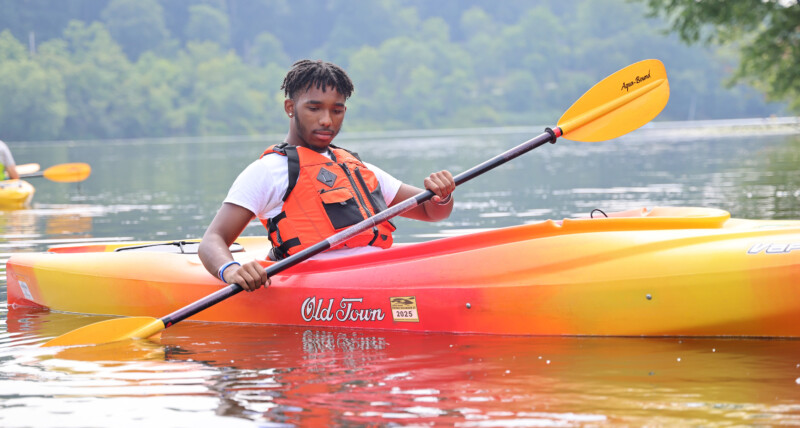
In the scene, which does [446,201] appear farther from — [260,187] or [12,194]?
[12,194]

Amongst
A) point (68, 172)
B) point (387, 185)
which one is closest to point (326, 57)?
point (68, 172)

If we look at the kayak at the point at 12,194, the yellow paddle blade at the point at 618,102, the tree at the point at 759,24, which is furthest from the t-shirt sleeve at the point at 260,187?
the tree at the point at 759,24

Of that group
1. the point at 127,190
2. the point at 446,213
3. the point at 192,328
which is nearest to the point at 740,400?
the point at 446,213

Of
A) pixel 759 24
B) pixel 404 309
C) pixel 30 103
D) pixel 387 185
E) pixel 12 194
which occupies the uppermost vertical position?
pixel 30 103

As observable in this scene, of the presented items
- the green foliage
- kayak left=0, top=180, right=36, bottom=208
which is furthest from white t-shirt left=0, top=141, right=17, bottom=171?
the green foliage

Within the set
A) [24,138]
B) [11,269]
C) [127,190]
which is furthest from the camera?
[24,138]

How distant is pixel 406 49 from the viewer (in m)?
88.4

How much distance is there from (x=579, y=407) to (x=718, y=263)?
3.55 ft

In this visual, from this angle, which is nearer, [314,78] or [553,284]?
[553,284]

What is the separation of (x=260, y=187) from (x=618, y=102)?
1937 mm

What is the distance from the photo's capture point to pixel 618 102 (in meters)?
4.92

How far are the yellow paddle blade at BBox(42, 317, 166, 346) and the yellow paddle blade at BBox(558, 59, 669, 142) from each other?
227 centimetres

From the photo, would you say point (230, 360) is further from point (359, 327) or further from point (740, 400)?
point (740, 400)

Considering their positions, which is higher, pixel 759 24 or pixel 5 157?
pixel 759 24
